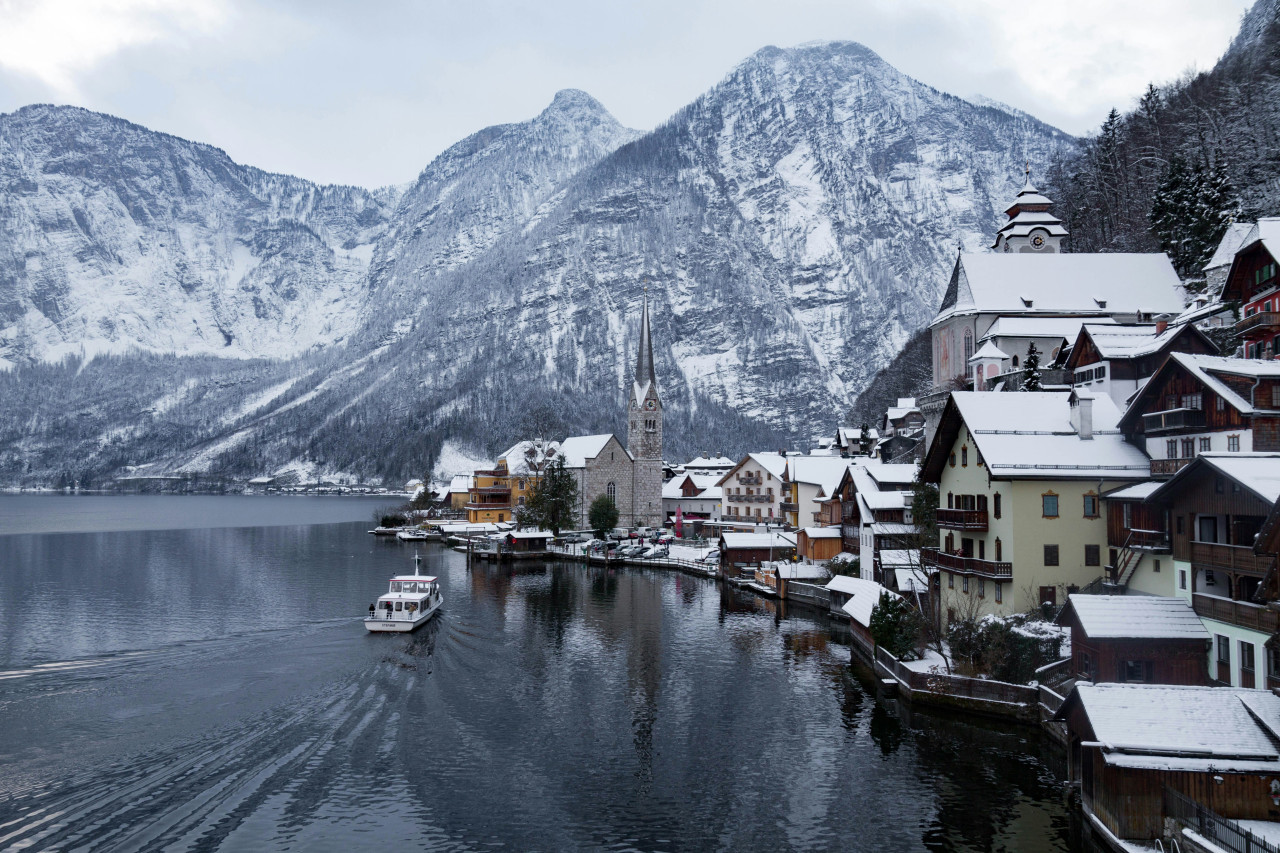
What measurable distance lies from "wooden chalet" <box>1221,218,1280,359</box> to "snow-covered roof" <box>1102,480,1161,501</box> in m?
11.3

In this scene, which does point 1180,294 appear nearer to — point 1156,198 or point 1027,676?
point 1156,198

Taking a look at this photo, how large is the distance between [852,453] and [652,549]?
27.0 m

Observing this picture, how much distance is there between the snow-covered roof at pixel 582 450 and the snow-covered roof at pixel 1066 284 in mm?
55836

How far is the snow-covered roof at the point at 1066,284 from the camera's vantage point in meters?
66.6

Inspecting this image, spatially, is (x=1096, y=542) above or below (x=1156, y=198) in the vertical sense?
below

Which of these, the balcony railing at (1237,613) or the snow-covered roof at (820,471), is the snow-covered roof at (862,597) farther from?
the snow-covered roof at (820,471)

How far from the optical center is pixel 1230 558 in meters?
27.3

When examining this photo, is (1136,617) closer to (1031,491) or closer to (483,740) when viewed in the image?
(1031,491)

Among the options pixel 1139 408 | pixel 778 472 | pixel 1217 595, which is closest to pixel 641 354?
pixel 778 472

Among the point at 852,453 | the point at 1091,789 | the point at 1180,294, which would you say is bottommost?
the point at 1091,789

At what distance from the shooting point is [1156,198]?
7312 centimetres

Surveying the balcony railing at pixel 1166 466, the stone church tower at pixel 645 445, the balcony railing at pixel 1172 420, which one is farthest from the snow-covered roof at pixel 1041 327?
the stone church tower at pixel 645 445

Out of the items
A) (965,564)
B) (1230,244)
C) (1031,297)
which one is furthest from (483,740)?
(1031,297)

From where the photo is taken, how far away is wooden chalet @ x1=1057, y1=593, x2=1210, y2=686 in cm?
2802
